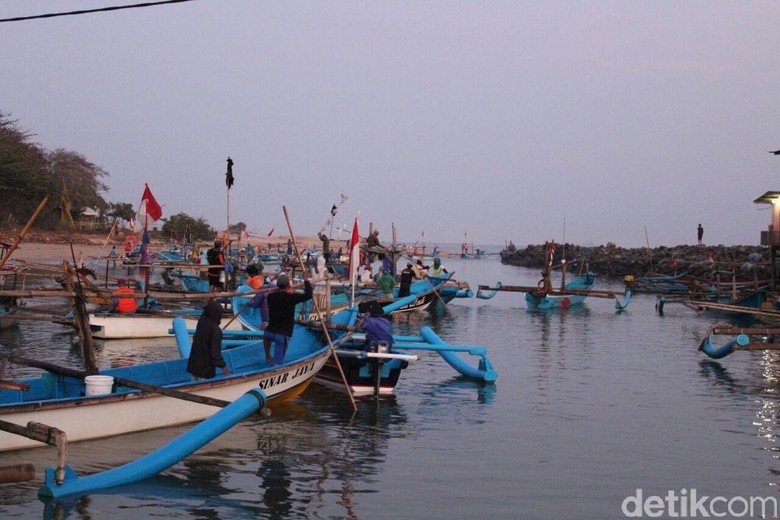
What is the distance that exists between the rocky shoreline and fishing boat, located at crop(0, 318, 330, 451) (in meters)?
32.9

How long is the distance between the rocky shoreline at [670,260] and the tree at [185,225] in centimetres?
3542

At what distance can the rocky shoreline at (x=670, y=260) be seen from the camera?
5041 centimetres

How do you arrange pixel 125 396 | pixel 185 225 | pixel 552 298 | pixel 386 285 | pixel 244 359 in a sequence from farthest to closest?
pixel 185 225 < pixel 552 298 < pixel 386 285 < pixel 244 359 < pixel 125 396

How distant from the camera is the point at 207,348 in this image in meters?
13.1

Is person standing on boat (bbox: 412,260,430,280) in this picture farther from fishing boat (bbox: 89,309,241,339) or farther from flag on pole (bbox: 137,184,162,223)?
flag on pole (bbox: 137,184,162,223)

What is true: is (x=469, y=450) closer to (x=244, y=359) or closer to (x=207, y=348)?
(x=207, y=348)

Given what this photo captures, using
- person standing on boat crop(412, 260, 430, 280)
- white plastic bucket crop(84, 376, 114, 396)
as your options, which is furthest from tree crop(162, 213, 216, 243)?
white plastic bucket crop(84, 376, 114, 396)

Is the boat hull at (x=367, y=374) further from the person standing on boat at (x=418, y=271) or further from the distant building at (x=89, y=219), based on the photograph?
the distant building at (x=89, y=219)

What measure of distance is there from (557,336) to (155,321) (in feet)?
44.4

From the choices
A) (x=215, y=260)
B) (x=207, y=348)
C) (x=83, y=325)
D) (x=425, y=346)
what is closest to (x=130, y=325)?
(x=215, y=260)

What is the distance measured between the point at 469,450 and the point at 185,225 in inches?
2670

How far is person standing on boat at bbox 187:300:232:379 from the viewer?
42.7ft

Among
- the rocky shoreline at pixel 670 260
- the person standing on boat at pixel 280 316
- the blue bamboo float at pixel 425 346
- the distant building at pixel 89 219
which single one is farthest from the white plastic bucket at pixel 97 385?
the distant building at pixel 89 219

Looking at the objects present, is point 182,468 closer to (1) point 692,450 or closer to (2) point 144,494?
(2) point 144,494
